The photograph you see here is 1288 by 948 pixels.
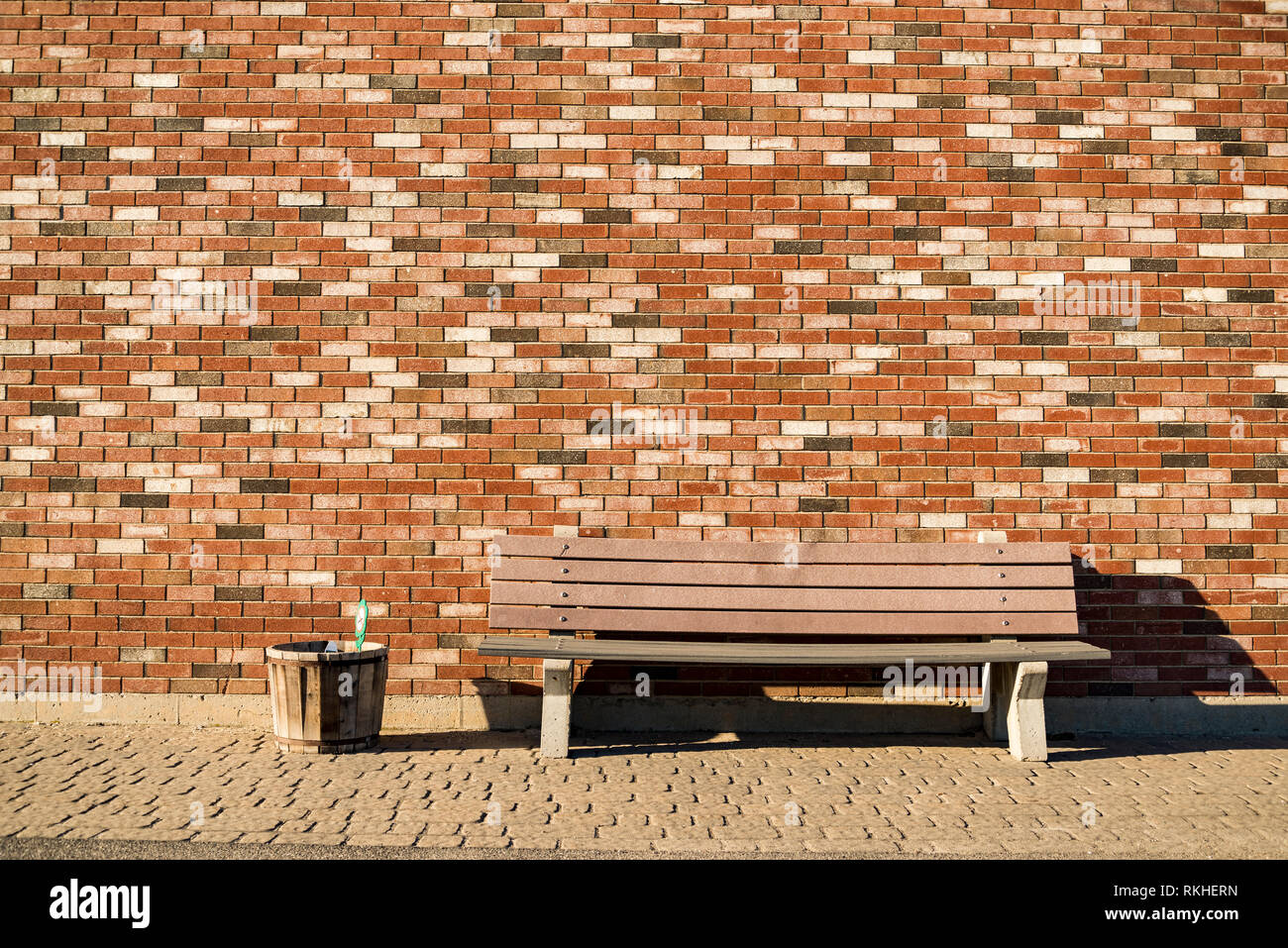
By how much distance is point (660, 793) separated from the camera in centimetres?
437

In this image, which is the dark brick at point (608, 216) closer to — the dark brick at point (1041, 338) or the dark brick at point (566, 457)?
the dark brick at point (566, 457)

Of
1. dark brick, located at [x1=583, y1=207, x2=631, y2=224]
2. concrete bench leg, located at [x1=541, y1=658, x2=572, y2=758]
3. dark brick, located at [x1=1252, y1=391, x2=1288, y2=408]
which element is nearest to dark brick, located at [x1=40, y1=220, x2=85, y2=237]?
dark brick, located at [x1=583, y1=207, x2=631, y2=224]

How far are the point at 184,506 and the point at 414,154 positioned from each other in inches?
93.7

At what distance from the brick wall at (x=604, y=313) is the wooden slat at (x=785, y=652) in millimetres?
607

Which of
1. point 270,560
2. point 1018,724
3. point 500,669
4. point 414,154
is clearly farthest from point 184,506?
point 1018,724

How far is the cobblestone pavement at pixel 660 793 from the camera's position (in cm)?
378

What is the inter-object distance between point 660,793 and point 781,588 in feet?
4.54

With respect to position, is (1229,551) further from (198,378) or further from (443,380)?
(198,378)

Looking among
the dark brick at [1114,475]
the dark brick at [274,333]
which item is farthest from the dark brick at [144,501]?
the dark brick at [1114,475]

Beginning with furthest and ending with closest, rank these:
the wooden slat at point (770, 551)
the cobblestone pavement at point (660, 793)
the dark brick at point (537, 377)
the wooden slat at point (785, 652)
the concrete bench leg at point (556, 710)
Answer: the dark brick at point (537, 377) < the wooden slat at point (770, 551) < the concrete bench leg at point (556, 710) < the wooden slat at point (785, 652) < the cobblestone pavement at point (660, 793)

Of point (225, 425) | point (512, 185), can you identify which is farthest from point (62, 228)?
point (512, 185)

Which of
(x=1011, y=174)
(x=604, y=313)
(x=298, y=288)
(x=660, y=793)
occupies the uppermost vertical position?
(x=1011, y=174)

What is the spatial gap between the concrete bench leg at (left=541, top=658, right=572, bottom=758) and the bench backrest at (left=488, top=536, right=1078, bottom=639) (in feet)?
0.83

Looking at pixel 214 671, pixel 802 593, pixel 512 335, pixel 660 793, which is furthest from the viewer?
pixel 512 335
